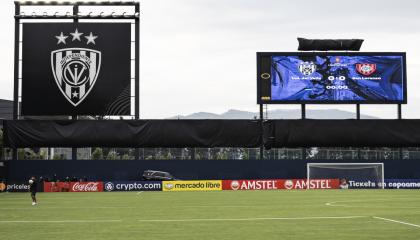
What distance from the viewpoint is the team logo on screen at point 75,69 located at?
61.6 m

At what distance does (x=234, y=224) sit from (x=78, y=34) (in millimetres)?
42121

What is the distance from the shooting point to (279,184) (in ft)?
210

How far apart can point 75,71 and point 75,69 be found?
0.63 ft

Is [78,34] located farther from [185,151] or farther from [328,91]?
[328,91]

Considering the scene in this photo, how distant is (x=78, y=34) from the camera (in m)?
62.1

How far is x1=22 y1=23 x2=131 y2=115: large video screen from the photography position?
6159 cm

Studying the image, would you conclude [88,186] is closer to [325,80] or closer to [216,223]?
[325,80]

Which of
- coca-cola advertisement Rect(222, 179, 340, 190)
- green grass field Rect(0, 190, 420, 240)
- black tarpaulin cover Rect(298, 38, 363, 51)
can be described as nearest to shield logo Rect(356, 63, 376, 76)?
black tarpaulin cover Rect(298, 38, 363, 51)

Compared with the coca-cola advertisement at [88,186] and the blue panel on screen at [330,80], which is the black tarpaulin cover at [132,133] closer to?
the coca-cola advertisement at [88,186]

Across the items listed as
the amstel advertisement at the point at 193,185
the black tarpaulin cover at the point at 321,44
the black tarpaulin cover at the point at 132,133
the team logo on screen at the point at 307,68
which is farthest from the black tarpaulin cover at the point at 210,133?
the black tarpaulin cover at the point at 321,44

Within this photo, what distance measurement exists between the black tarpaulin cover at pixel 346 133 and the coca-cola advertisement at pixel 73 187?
1757cm

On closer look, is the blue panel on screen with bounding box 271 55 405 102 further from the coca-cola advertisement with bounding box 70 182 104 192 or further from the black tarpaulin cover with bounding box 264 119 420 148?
the coca-cola advertisement with bounding box 70 182 104 192

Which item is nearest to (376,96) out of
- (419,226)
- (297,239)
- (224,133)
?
(224,133)

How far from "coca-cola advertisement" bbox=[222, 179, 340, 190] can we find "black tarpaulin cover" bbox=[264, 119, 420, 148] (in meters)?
3.63
